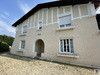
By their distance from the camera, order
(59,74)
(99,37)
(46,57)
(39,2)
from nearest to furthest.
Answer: (59,74) → (99,37) → (46,57) → (39,2)

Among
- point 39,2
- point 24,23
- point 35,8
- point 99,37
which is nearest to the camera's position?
point 99,37

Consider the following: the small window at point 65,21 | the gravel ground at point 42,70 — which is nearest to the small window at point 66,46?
the gravel ground at point 42,70

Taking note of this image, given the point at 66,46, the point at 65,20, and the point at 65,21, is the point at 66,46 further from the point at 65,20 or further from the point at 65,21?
the point at 65,20

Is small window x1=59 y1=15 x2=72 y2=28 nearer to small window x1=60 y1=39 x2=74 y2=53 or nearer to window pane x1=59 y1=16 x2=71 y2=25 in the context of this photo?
window pane x1=59 y1=16 x2=71 y2=25

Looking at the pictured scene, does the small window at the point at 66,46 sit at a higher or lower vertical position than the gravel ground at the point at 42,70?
higher

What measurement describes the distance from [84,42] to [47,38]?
4.11 metres

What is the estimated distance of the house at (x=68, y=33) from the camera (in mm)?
4539

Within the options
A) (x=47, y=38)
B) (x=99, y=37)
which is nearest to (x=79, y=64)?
(x=99, y=37)

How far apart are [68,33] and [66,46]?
1.43 metres

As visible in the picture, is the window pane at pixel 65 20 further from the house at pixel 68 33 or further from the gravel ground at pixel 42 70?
the gravel ground at pixel 42 70

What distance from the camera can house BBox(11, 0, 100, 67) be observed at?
4539 millimetres

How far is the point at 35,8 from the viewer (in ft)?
28.1

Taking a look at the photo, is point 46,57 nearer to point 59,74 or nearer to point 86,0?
point 59,74

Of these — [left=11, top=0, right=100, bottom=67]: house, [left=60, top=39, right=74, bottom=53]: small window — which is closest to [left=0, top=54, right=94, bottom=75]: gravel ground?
[left=11, top=0, right=100, bottom=67]: house
